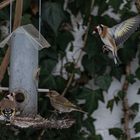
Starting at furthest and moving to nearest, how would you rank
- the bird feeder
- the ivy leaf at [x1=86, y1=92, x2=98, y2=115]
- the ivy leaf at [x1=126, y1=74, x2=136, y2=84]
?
the ivy leaf at [x1=126, y1=74, x2=136, y2=84] < the ivy leaf at [x1=86, y1=92, x2=98, y2=115] < the bird feeder

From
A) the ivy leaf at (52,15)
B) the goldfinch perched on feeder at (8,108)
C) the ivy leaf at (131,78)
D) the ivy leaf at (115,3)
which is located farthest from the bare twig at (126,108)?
the goldfinch perched on feeder at (8,108)

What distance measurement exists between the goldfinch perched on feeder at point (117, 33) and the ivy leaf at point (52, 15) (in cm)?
77

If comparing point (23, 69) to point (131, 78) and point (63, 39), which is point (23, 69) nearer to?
point (63, 39)

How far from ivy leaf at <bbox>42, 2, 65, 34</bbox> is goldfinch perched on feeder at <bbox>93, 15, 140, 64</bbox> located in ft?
2.51

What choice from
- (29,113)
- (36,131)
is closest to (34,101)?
(29,113)

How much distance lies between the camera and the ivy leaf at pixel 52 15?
2.60 meters

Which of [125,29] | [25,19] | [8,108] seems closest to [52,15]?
[25,19]

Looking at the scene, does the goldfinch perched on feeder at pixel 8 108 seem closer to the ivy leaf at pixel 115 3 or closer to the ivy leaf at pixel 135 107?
the ivy leaf at pixel 115 3

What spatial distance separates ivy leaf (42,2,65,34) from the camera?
2.60 m

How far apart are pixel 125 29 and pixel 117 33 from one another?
1.6 inches

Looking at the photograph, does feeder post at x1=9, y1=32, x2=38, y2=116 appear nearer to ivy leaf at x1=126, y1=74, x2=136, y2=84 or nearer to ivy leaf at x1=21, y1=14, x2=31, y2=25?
ivy leaf at x1=21, y1=14, x2=31, y2=25

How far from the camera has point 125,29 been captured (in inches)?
70.4

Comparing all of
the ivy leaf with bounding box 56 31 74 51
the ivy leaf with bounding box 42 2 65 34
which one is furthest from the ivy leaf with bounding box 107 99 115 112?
the ivy leaf with bounding box 42 2 65 34

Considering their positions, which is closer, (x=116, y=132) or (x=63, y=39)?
(x=63, y=39)
